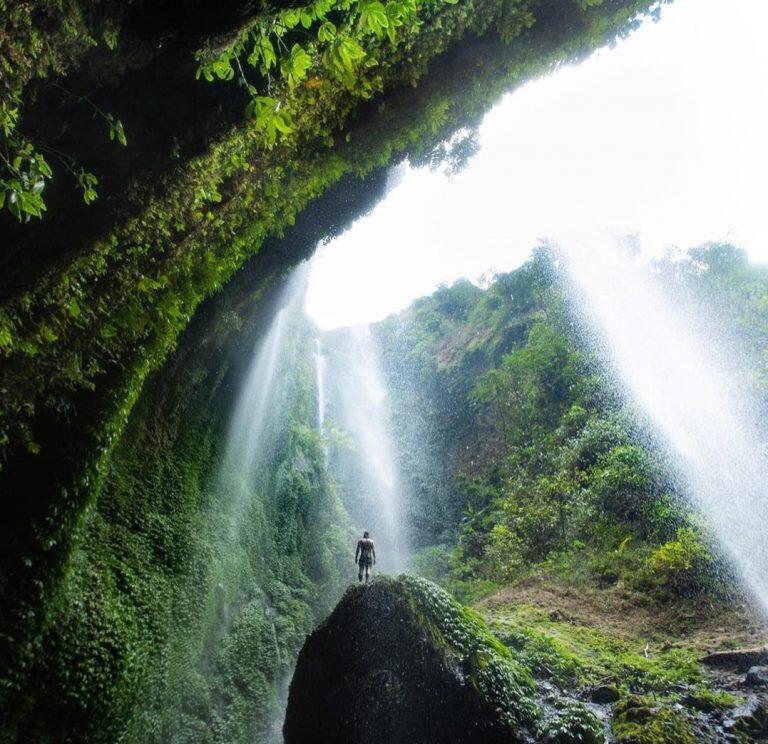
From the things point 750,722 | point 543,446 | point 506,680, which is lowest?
point 750,722

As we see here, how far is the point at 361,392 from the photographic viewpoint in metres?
35.4

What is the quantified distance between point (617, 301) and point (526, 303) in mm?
5143

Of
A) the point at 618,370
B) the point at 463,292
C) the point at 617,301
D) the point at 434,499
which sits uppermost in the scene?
the point at 463,292

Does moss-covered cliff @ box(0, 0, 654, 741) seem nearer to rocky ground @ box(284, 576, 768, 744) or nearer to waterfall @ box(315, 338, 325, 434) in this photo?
rocky ground @ box(284, 576, 768, 744)

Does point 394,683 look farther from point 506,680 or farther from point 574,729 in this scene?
point 574,729

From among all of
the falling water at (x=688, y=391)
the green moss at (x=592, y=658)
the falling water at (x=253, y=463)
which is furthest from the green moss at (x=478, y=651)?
the falling water at (x=688, y=391)

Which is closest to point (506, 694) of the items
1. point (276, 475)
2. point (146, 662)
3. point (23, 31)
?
point (146, 662)

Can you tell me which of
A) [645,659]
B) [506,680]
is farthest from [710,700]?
[506,680]

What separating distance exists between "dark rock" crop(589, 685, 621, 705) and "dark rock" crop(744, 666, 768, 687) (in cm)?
190

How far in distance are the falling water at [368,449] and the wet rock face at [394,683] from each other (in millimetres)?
14405

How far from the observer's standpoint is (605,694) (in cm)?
724

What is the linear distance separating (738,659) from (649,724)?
309cm

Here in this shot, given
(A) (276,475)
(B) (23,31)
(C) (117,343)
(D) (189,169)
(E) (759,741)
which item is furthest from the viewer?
(A) (276,475)

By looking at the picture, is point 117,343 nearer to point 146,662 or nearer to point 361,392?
point 146,662
